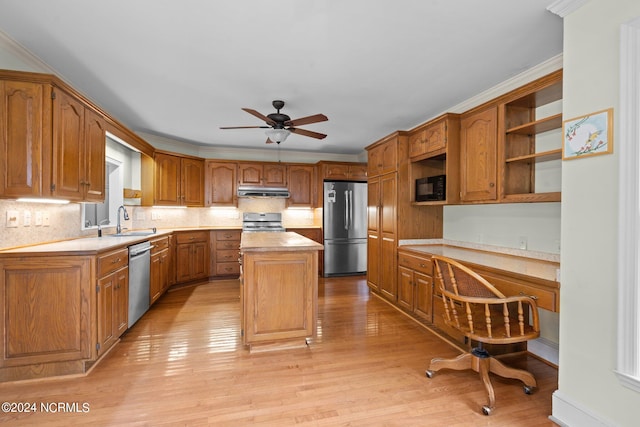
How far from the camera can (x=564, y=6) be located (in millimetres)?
1764

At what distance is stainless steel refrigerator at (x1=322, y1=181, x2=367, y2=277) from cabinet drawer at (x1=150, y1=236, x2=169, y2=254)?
265cm

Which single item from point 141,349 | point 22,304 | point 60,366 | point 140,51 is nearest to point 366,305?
point 141,349

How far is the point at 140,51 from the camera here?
2375mm

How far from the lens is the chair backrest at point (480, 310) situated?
188 centimetres

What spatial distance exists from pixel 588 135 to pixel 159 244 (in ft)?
14.4

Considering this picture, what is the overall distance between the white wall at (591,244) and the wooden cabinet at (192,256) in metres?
4.68

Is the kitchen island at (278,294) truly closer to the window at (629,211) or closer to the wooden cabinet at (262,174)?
the window at (629,211)

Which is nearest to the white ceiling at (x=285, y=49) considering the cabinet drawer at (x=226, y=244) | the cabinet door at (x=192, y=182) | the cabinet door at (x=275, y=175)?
the cabinet door at (x=192, y=182)

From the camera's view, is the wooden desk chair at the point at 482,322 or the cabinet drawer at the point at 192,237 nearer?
the wooden desk chair at the point at 482,322

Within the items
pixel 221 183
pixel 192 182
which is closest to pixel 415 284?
pixel 221 183

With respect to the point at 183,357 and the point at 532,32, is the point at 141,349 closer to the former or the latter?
the point at 183,357

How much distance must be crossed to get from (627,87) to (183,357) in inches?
134

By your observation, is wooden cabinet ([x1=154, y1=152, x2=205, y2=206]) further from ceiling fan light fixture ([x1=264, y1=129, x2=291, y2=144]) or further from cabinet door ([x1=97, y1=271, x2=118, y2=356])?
ceiling fan light fixture ([x1=264, y1=129, x2=291, y2=144])

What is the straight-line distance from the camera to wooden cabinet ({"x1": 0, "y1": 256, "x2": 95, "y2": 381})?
84.5 inches
